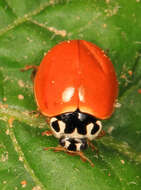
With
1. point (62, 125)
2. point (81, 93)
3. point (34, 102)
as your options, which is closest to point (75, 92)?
point (81, 93)

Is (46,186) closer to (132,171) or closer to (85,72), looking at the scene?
(132,171)

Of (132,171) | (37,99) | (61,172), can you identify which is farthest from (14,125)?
(132,171)

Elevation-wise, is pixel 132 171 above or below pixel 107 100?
below

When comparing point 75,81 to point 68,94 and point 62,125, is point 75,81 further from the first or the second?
point 62,125

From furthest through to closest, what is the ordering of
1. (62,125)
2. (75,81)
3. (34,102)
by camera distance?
(34,102) → (62,125) → (75,81)

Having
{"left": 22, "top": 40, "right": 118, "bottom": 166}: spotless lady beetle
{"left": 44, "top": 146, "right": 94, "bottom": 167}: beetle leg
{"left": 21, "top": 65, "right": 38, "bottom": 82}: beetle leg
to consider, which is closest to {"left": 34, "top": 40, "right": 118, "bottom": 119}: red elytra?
{"left": 22, "top": 40, "right": 118, "bottom": 166}: spotless lady beetle

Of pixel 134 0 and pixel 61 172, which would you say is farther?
pixel 134 0

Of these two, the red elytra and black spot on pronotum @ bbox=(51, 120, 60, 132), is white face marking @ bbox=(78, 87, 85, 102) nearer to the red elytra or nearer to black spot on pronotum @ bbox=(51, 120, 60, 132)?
the red elytra
